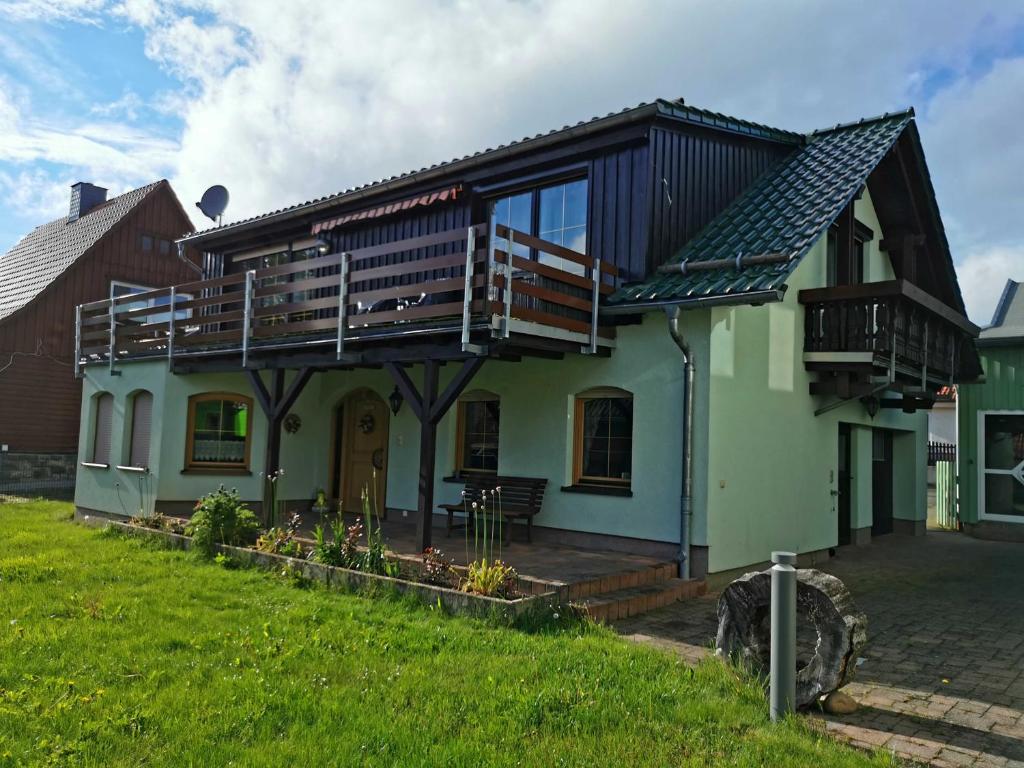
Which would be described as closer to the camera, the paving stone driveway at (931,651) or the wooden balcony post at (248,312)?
the paving stone driveway at (931,651)

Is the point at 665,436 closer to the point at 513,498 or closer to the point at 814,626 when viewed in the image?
the point at 513,498

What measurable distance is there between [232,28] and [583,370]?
5785mm

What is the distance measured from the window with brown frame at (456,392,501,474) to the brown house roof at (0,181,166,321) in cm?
1472

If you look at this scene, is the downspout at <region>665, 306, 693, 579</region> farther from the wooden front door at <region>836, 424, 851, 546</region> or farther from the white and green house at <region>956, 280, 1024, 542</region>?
the white and green house at <region>956, 280, 1024, 542</region>

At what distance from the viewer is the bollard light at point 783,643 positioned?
4457 mm

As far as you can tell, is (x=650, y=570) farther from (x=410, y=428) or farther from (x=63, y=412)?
(x=63, y=412)

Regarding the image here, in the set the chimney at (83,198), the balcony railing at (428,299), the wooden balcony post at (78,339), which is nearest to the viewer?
the balcony railing at (428,299)

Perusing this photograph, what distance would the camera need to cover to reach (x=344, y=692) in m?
4.77

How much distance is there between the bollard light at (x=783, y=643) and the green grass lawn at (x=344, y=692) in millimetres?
122

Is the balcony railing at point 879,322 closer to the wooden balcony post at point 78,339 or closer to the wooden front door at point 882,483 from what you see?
the wooden front door at point 882,483

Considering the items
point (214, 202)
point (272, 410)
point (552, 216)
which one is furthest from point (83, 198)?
point (552, 216)

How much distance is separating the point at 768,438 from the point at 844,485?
3550 mm

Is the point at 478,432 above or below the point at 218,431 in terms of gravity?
above

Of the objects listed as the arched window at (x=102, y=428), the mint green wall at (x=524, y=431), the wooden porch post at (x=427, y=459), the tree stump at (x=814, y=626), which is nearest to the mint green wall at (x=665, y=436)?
the mint green wall at (x=524, y=431)
